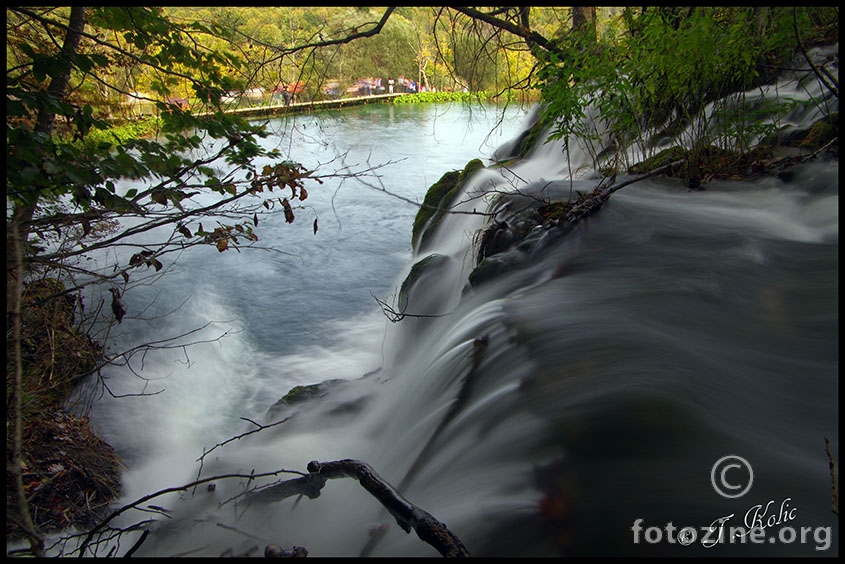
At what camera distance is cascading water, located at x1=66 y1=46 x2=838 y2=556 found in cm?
181

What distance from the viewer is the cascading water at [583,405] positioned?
71.4 inches

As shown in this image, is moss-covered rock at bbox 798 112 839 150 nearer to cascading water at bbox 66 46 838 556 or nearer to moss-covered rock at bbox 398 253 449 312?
cascading water at bbox 66 46 838 556

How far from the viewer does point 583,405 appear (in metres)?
2.22

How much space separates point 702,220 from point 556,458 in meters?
2.63

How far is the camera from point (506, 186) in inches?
249

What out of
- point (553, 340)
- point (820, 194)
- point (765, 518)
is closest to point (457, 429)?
point (553, 340)

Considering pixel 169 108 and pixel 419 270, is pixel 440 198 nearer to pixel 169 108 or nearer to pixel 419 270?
pixel 419 270

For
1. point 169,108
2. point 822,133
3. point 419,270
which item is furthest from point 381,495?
point 822,133

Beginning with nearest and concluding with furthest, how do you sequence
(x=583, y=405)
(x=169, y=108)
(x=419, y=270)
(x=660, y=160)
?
(x=583, y=405) → (x=169, y=108) → (x=660, y=160) → (x=419, y=270)

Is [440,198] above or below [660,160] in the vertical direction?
below

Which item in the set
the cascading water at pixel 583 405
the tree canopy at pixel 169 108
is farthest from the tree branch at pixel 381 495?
the tree canopy at pixel 169 108

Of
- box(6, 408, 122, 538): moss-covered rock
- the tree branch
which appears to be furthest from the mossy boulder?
the tree branch

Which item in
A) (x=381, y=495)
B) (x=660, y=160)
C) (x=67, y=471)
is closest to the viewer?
(x=381, y=495)

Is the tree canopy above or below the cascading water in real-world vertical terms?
above
